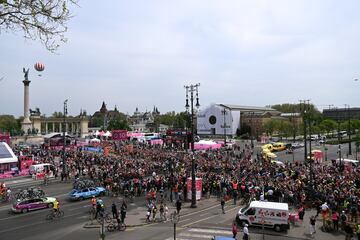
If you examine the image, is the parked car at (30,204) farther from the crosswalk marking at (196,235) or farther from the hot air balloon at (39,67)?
the hot air balloon at (39,67)

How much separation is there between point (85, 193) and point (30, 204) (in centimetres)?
506

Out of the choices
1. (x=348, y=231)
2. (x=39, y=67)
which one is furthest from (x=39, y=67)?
(x=348, y=231)

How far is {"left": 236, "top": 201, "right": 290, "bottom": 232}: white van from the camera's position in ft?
71.5

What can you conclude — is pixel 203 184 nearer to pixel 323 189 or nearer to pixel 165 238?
pixel 323 189

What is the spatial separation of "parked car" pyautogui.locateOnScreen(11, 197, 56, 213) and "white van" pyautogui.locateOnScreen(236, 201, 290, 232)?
51.2 feet

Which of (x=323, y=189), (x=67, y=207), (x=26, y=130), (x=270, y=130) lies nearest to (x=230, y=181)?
(x=323, y=189)

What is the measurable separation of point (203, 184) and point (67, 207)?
11480 millimetres

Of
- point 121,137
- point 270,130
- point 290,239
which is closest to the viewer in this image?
point 290,239

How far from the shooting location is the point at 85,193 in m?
32.0

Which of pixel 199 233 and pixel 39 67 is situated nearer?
pixel 199 233

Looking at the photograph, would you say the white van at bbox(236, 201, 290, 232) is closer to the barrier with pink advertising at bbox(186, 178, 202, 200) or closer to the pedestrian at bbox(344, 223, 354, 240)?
the pedestrian at bbox(344, 223, 354, 240)

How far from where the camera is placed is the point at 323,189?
27781 mm

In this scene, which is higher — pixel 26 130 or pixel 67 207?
pixel 26 130

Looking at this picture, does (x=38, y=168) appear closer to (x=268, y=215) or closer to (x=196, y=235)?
(x=196, y=235)
